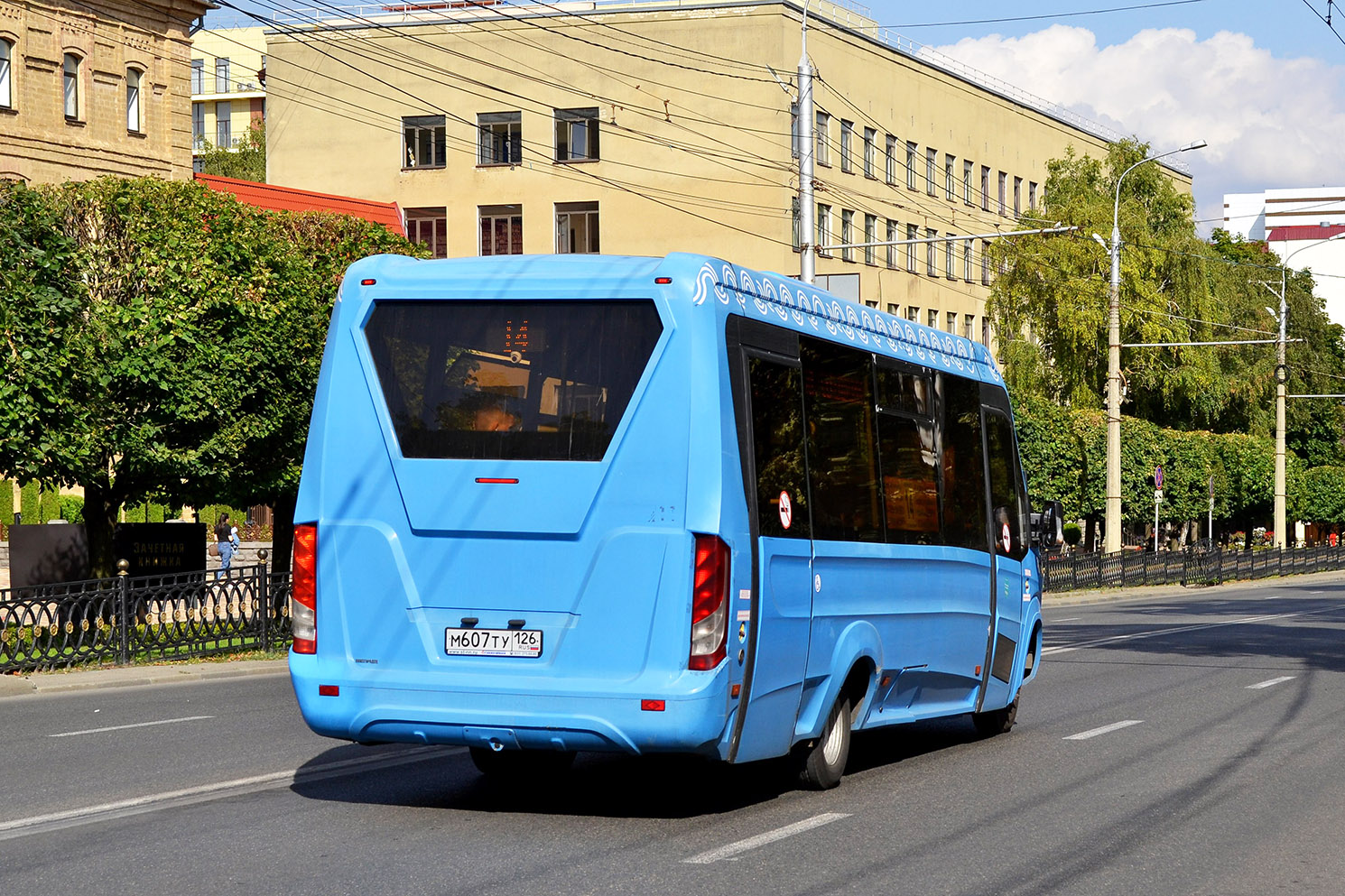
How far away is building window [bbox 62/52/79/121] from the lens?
48188 millimetres

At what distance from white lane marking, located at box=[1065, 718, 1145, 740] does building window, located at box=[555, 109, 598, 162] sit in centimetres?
5313

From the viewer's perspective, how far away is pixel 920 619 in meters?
11.3

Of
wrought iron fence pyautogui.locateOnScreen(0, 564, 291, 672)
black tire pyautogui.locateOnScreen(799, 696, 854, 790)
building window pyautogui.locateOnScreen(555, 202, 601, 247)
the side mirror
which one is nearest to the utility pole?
wrought iron fence pyautogui.locateOnScreen(0, 564, 291, 672)

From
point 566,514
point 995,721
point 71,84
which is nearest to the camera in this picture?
point 566,514

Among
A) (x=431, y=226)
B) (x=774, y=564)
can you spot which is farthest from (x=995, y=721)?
(x=431, y=226)

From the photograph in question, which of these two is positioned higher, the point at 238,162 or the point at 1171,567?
the point at 238,162

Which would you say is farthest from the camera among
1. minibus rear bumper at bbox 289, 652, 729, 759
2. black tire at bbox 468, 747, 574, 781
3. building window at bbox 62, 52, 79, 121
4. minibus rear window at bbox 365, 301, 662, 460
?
building window at bbox 62, 52, 79, 121

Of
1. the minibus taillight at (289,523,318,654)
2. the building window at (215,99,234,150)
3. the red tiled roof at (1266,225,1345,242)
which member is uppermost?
the building window at (215,99,234,150)

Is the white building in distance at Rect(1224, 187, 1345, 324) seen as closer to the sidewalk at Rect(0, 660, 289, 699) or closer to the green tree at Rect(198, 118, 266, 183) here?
the green tree at Rect(198, 118, 266, 183)

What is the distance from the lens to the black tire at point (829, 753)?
10.0 meters

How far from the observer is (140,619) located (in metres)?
21.3

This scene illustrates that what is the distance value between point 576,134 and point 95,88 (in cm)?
2115

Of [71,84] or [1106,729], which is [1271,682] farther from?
[71,84]

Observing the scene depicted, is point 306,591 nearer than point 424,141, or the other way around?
point 306,591
